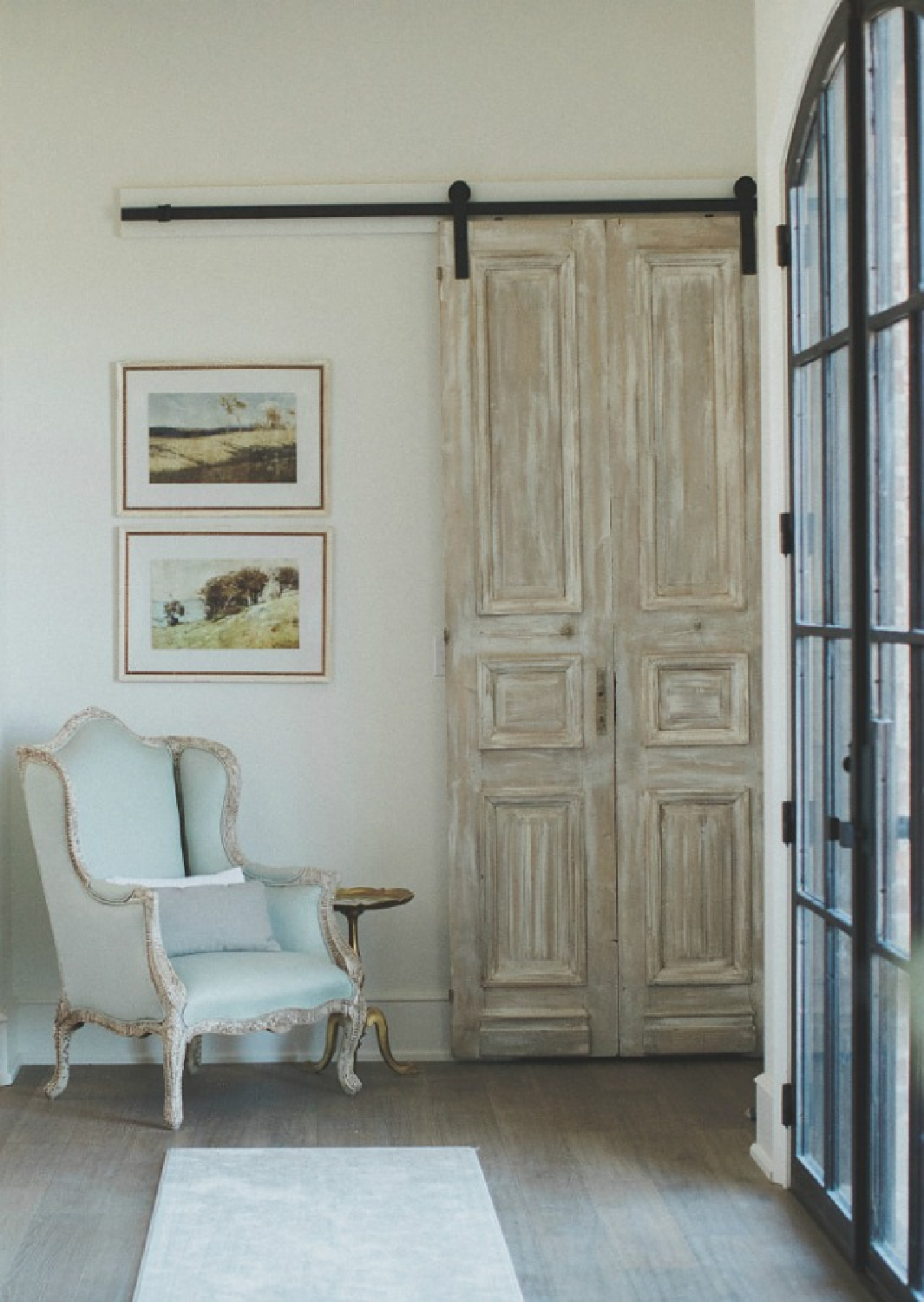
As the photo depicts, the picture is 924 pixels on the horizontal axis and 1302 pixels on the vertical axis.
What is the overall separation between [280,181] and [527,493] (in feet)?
4.37

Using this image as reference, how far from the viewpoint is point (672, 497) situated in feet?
Answer: 16.7

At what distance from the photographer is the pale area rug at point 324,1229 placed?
10.3ft

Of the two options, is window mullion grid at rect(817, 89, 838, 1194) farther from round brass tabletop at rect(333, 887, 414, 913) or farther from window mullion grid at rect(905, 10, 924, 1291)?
round brass tabletop at rect(333, 887, 414, 913)

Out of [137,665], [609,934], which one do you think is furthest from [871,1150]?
[137,665]

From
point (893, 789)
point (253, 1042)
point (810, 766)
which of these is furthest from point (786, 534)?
point (253, 1042)

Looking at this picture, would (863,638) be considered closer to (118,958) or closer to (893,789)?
(893,789)

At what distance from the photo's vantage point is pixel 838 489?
3424mm

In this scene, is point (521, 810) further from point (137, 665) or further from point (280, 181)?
point (280, 181)

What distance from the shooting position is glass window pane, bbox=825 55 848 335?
3.32 metres

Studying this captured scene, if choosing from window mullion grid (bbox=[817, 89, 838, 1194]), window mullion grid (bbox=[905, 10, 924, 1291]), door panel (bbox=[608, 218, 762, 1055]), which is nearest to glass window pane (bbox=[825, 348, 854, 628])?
window mullion grid (bbox=[817, 89, 838, 1194])

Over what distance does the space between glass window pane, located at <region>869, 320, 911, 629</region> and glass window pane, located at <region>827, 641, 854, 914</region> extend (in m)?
0.24

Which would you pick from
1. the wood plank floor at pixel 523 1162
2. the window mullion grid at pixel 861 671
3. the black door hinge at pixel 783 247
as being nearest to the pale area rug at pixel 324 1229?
the wood plank floor at pixel 523 1162

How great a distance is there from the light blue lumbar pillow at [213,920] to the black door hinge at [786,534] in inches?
76.6

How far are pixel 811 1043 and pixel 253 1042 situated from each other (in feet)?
6.93
